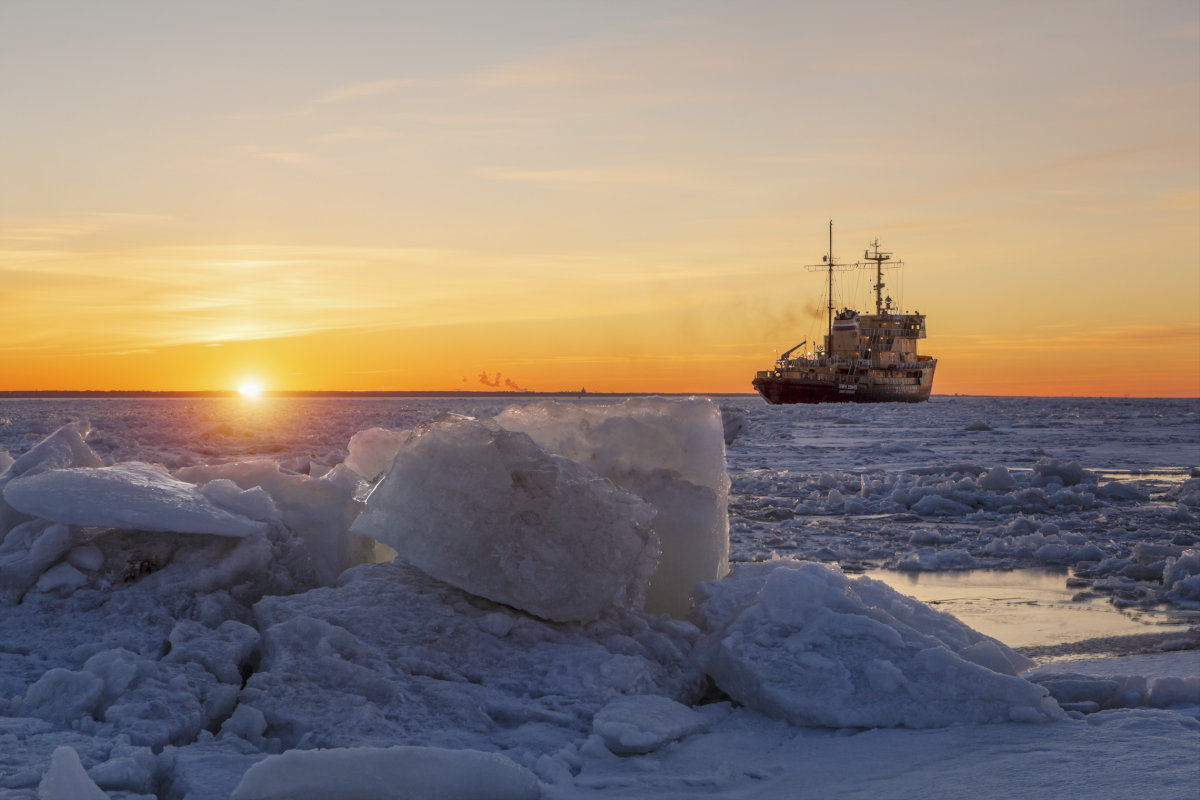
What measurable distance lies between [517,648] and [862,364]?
7746 centimetres

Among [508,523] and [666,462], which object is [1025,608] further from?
[508,523]

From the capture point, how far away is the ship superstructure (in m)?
77.8

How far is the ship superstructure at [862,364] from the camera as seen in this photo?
77812mm

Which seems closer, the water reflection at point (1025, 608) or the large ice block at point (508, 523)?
the large ice block at point (508, 523)

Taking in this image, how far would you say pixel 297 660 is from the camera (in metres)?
3.26

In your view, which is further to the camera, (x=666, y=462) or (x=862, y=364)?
(x=862, y=364)

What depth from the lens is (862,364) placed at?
256 feet

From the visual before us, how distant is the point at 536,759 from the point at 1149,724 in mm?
1950

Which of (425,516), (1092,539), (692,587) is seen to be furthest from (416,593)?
(1092,539)

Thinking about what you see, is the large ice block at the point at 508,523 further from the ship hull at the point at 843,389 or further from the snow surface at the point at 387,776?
the ship hull at the point at 843,389

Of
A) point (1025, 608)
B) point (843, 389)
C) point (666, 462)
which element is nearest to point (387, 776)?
point (666, 462)

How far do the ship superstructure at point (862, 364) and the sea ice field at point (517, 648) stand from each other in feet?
244

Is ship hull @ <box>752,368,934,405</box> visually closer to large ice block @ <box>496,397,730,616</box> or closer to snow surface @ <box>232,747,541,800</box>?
large ice block @ <box>496,397,730,616</box>

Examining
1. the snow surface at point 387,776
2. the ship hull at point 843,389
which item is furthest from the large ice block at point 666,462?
the ship hull at point 843,389
